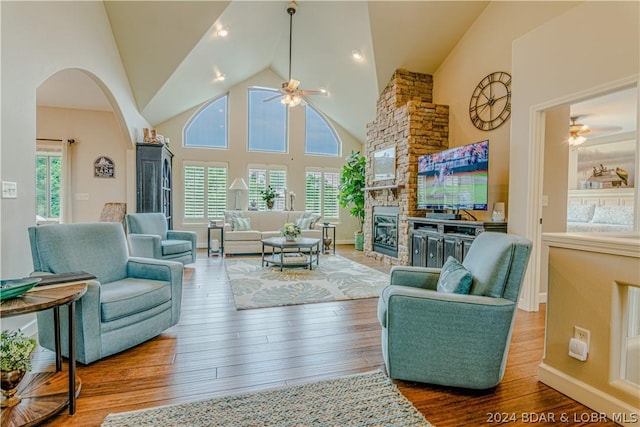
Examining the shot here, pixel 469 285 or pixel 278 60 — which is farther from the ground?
pixel 278 60

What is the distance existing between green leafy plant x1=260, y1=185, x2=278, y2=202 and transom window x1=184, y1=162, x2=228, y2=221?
0.97 meters

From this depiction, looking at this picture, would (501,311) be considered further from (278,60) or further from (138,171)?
(278,60)

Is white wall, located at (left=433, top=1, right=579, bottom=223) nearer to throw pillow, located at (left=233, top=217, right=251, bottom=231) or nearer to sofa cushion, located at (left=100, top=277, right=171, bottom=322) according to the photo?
sofa cushion, located at (left=100, top=277, right=171, bottom=322)

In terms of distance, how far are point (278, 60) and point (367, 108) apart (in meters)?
2.48

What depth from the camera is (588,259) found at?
1843mm

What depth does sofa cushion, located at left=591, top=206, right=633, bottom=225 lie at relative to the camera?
244 inches

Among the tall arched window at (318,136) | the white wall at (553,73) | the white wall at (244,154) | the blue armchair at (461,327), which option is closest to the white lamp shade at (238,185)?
the white wall at (244,154)

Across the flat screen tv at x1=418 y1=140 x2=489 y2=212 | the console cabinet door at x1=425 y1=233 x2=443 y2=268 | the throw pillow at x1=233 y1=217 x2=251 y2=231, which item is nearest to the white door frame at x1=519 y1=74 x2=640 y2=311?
the flat screen tv at x1=418 y1=140 x2=489 y2=212

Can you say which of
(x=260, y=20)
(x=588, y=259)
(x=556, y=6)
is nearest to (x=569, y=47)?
(x=556, y=6)

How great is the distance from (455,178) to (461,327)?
2995 mm

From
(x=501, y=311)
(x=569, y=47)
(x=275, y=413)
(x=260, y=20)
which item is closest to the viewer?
(x=275, y=413)

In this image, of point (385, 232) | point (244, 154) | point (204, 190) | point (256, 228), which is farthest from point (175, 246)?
point (385, 232)

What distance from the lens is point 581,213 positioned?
6848 mm

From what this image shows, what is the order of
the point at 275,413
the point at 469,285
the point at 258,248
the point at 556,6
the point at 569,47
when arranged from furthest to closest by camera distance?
the point at 258,248 < the point at 556,6 < the point at 569,47 < the point at 469,285 < the point at 275,413
